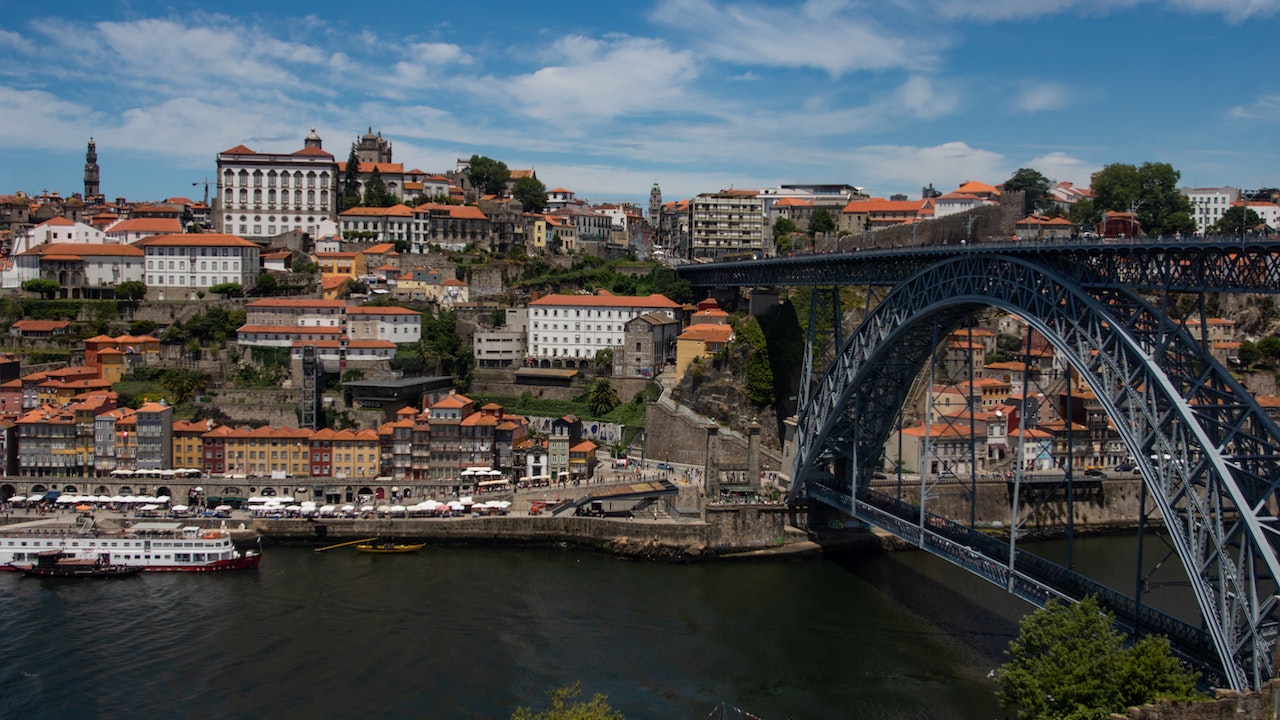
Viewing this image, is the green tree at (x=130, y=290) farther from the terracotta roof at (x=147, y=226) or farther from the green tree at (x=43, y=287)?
the terracotta roof at (x=147, y=226)

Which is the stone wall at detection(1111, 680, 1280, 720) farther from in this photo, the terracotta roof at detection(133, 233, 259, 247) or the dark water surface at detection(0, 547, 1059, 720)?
the terracotta roof at detection(133, 233, 259, 247)

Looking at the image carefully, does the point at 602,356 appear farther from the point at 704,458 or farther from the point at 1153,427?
the point at 1153,427

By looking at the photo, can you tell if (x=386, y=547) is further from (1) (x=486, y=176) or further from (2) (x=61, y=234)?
(1) (x=486, y=176)

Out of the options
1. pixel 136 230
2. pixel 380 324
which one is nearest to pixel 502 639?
pixel 380 324

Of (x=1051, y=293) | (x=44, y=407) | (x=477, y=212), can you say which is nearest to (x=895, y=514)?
(x=1051, y=293)

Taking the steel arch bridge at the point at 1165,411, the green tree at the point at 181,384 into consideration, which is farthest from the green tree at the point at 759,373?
the green tree at the point at 181,384

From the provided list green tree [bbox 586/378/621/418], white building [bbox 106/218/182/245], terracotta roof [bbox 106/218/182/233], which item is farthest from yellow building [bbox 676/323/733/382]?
terracotta roof [bbox 106/218/182/233]

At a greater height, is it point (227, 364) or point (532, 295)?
point (532, 295)
